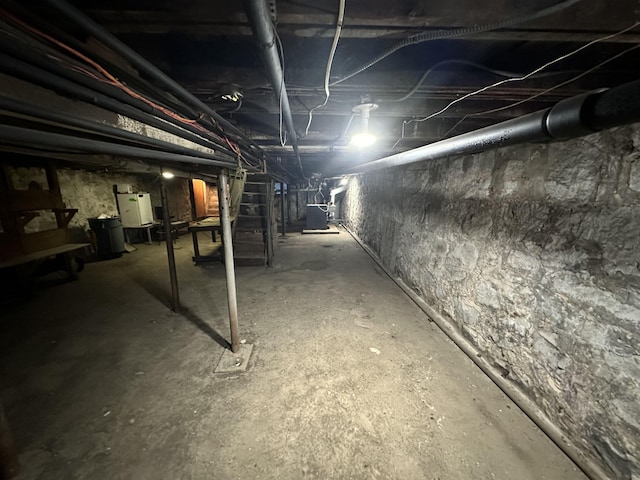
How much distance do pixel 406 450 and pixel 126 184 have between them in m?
7.39

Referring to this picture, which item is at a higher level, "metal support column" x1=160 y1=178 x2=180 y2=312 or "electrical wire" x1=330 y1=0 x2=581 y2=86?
"electrical wire" x1=330 y1=0 x2=581 y2=86

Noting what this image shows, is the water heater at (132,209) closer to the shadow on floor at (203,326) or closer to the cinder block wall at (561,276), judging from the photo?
the shadow on floor at (203,326)

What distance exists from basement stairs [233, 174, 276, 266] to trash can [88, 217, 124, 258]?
9.02 feet

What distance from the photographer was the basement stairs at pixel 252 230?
167 inches

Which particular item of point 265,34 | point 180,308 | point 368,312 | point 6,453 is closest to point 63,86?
point 265,34

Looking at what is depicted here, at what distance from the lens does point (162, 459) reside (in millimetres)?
1222

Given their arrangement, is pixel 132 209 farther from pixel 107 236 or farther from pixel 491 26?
pixel 491 26

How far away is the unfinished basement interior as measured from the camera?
2.76 ft

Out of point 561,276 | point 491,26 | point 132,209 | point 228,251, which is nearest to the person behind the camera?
point 491,26

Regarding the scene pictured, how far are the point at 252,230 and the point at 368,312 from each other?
2605 millimetres

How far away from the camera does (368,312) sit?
8.84ft

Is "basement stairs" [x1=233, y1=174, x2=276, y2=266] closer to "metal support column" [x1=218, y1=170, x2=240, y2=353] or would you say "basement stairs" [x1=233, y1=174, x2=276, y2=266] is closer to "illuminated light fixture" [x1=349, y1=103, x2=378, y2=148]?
"metal support column" [x1=218, y1=170, x2=240, y2=353]

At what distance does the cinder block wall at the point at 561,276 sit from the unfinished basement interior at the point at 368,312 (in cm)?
1

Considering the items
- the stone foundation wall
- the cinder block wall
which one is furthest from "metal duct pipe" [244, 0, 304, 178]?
the stone foundation wall
